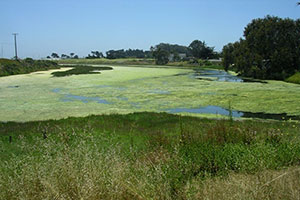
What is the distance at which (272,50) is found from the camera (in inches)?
1173

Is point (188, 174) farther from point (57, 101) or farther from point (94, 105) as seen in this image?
point (57, 101)

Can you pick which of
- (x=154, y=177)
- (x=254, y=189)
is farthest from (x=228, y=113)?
(x=154, y=177)

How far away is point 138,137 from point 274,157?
160 inches

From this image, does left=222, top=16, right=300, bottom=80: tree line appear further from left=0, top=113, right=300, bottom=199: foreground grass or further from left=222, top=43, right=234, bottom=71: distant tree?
left=0, top=113, right=300, bottom=199: foreground grass

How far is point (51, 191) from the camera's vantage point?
3.40m

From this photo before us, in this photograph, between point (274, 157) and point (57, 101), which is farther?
point (57, 101)

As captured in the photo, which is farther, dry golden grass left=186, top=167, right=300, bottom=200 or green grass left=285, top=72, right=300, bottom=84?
green grass left=285, top=72, right=300, bottom=84

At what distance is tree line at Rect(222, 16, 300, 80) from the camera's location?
28391 millimetres

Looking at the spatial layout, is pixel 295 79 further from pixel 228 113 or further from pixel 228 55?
pixel 228 55

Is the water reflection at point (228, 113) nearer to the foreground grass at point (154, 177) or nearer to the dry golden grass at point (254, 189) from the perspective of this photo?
the foreground grass at point (154, 177)

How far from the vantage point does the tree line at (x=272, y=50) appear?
28391 millimetres

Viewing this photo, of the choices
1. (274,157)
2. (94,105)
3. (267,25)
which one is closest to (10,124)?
(94,105)

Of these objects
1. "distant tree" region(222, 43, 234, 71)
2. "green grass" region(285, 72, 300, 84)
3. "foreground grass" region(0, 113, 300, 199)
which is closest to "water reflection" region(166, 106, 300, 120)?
"foreground grass" region(0, 113, 300, 199)

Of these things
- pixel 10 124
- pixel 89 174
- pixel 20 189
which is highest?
pixel 89 174
